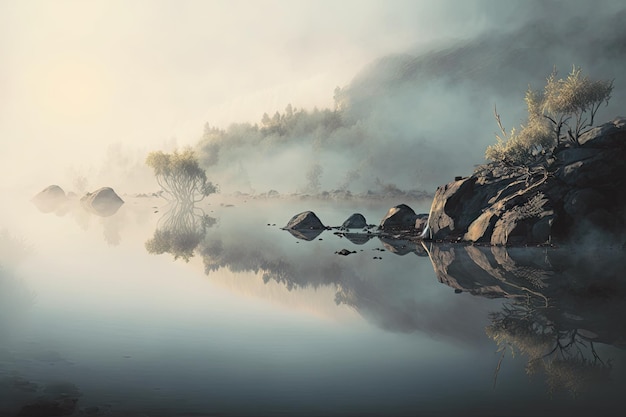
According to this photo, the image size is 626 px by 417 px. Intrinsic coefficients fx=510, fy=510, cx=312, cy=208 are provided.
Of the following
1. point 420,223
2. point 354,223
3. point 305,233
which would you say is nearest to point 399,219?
point 420,223

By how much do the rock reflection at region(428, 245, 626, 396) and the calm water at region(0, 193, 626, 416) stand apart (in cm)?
7

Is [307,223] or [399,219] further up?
[307,223]

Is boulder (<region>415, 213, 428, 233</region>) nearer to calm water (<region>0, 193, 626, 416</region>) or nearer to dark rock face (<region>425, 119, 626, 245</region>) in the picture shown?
dark rock face (<region>425, 119, 626, 245</region>)

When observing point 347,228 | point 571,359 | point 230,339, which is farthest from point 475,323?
point 347,228

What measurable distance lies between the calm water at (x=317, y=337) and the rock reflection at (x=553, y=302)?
0.23 feet

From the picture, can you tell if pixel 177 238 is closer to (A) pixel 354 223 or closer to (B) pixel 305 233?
(B) pixel 305 233

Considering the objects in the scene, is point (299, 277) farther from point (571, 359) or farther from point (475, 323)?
point (571, 359)

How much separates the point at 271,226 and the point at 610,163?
3491 centimetres

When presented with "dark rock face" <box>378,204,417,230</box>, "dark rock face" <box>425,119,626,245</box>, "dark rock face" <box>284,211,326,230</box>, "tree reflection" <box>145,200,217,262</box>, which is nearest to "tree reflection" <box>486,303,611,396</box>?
"dark rock face" <box>425,119,626,245</box>

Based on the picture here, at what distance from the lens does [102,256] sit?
33781 millimetres

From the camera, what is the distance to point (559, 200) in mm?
35281

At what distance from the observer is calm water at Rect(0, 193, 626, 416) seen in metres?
9.96

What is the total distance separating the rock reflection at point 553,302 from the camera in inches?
458

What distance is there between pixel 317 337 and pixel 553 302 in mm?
8864
